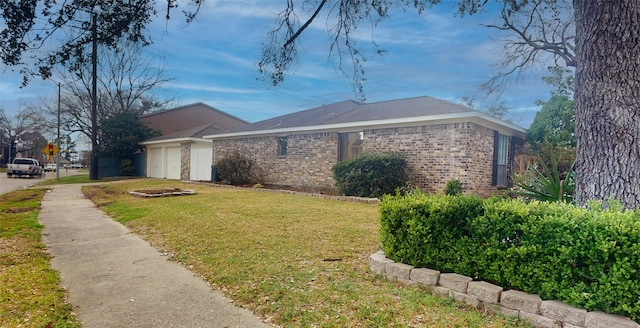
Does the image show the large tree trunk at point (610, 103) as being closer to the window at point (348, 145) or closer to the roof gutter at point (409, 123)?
the roof gutter at point (409, 123)

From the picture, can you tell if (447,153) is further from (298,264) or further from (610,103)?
(298,264)

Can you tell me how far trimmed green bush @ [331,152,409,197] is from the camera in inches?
469

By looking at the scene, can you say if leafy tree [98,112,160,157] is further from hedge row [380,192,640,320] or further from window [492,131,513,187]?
hedge row [380,192,640,320]

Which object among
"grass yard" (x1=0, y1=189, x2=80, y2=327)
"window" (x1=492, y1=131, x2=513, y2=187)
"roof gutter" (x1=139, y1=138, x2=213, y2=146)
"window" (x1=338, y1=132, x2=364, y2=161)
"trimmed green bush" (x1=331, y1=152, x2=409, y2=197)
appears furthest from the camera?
"roof gutter" (x1=139, y1=138, x2=213, y2=146)

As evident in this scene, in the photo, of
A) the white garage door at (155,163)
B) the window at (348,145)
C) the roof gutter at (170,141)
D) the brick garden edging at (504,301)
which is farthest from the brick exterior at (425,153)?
the white garage door at (155,163)

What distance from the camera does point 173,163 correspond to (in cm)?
2512

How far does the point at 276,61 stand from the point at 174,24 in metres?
1.94

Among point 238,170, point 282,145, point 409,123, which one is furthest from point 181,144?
point 409,123

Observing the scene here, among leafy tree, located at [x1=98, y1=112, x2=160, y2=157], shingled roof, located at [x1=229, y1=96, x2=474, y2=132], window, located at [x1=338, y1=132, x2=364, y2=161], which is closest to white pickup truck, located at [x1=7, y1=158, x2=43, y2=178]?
leafy tree, located at [x1=98, y1=112, x2=160, y2=157]

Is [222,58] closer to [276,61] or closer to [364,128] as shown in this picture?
[276,61]

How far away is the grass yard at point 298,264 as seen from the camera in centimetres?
319

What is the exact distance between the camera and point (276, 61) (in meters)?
6.84

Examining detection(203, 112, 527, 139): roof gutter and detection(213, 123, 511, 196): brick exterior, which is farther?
detection(213, 123, 511, 196): brick exterior

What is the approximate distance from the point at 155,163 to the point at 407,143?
21.7 m
